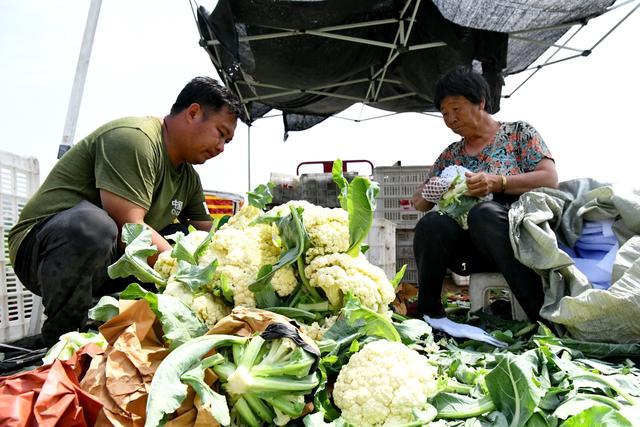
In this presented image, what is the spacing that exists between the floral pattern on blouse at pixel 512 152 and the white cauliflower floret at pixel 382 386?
1.23 m

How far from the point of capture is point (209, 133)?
1.77 m

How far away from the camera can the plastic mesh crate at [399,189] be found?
3467mm

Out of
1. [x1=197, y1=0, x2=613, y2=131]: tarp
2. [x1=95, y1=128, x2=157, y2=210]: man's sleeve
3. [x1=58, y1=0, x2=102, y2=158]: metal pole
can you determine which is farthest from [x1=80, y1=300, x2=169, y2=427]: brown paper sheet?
[x1=197, y1=0, x2=613, y2=131]: tarp

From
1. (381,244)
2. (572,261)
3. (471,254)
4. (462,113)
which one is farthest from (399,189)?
(572,261)

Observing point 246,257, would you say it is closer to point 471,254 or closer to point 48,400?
point 48,400

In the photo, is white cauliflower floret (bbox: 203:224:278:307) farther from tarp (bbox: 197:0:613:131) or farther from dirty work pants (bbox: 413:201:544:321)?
tarp (bbox: 197:0:613:131)

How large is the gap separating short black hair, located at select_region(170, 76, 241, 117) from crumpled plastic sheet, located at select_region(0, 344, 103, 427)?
45.9 inches

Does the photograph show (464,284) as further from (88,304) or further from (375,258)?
(88,304)

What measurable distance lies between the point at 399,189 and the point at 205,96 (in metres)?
2.07

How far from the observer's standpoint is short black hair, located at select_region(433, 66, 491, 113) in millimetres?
1935

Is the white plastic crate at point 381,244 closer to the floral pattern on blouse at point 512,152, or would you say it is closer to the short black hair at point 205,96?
the floral pattern on blouse at point 512,152

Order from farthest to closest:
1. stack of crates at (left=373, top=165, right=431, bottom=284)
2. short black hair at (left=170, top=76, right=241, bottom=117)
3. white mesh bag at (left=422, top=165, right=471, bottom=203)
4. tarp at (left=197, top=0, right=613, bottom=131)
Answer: stack of crates at (left=373, top=165, right=431, bottom=284) < tarp at (left=197, top=0, right=613, bottom=131) < white mesh bag at (left=422, top=165, right=471, bottom=203) < short black hair at (left=170, top=76, right=241, bottom=117)

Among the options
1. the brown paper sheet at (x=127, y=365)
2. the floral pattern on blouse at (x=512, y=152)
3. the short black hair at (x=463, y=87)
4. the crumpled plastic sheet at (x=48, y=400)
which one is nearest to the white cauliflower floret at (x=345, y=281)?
the brown paper sheet at (x=127, y=365)

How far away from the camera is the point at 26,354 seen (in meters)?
1.30
